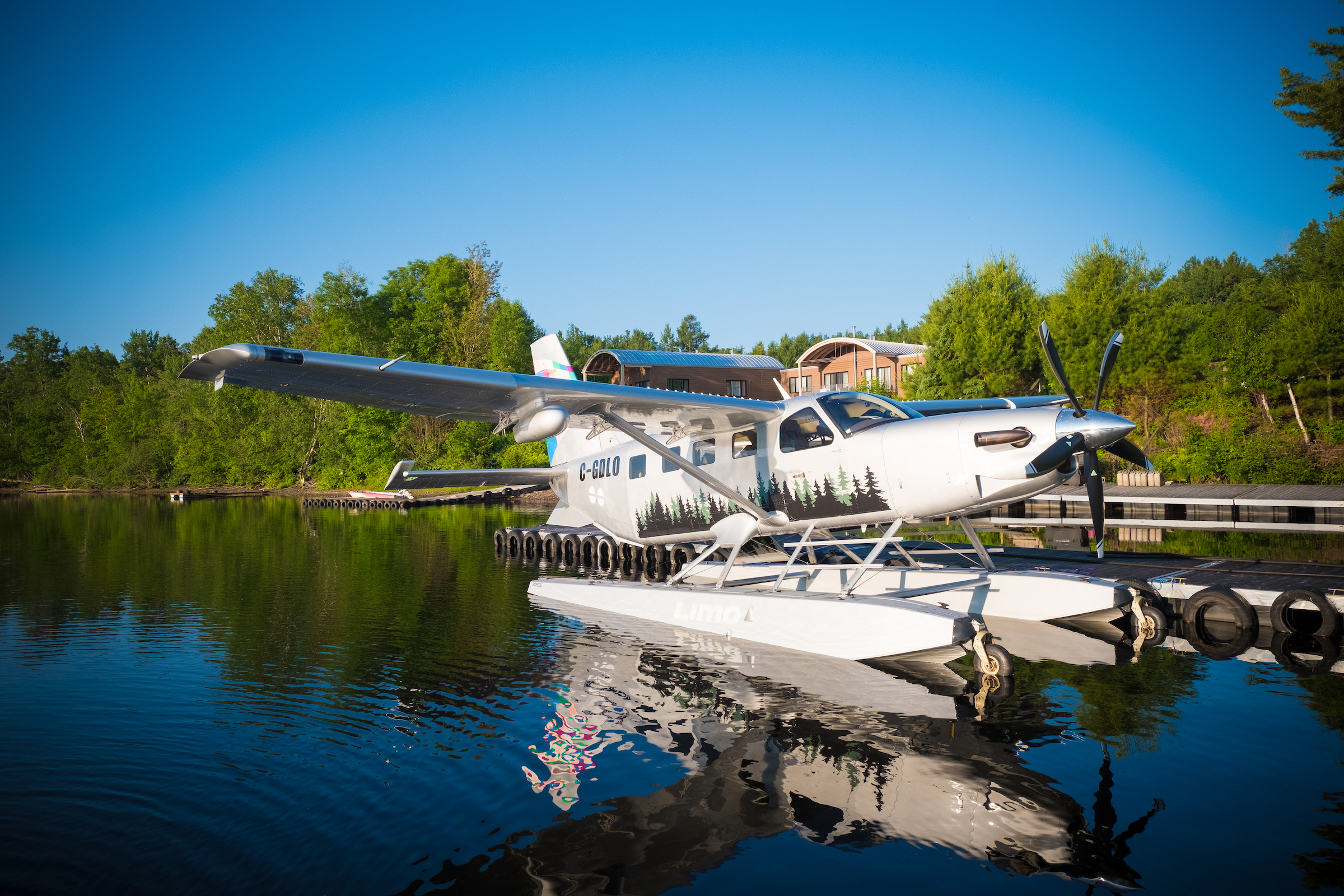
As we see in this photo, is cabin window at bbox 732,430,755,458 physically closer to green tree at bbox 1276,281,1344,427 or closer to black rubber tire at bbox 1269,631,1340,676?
black rubber tire at bbox 1269,631,1340,676

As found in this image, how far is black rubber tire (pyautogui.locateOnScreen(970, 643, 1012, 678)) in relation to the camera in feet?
24.6

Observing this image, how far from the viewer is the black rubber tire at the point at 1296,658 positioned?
844cm

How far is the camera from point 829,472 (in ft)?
31.5

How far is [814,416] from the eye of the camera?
9.86 meters

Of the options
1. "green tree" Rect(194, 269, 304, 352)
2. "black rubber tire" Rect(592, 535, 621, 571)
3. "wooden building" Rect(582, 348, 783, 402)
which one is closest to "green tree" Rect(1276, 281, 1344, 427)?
"wooden building" Rect(582, 348, 783, 402)

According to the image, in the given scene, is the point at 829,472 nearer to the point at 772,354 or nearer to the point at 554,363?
the point at 554,363

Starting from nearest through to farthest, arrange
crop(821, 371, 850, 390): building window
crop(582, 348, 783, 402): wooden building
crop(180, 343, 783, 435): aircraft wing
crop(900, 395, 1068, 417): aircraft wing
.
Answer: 1. crop(180, 343, 783, 435): aircraft wing
2. crop(900, 395, 1068, 417): aircraft wing
3. crop(582, 348, 783, 402): wooden building
4. crop(821, 371, 850, 390): building window

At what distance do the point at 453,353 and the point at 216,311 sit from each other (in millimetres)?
29949

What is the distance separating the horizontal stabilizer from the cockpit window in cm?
683

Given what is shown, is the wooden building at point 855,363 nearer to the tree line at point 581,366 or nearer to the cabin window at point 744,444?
the tree line at point 581,366

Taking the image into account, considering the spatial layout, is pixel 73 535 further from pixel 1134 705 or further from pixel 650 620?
pixel 1134 705

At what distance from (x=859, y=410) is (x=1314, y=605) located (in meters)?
6.13

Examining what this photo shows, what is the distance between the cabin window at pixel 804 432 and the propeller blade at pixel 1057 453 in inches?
97.0

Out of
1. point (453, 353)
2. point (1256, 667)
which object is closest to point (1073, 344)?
point (1256, 667)
